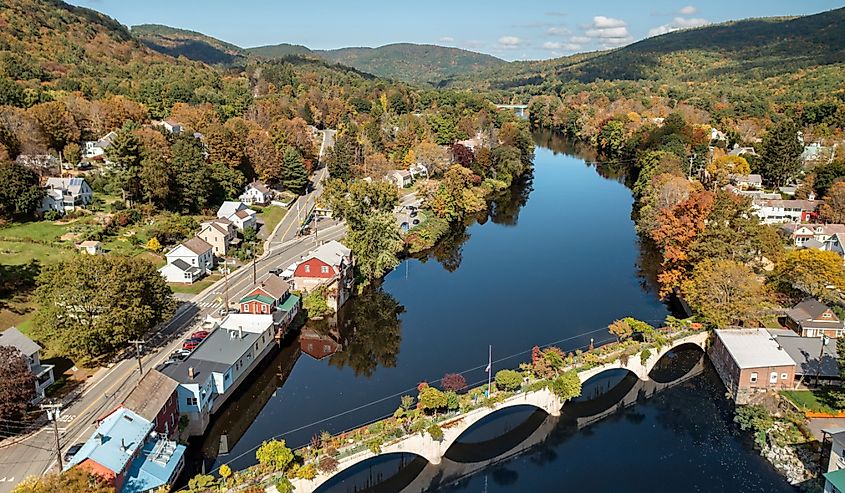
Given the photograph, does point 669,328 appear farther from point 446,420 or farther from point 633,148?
point 633,148

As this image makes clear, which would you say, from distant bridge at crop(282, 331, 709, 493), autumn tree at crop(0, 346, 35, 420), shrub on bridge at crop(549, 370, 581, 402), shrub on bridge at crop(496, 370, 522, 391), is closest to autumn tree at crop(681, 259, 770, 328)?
distant bridge at crop(282, 331, 709, 493)

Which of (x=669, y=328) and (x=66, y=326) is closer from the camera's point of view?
(x=66, y=326)

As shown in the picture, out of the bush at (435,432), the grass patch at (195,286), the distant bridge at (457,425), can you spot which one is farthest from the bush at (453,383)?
the grass patch at (195,286)

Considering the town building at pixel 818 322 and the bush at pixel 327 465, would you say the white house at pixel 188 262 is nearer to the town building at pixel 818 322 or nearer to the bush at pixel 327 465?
the bush at pixel 327 465

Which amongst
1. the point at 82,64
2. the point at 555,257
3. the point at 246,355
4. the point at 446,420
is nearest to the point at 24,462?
the point at 246,355

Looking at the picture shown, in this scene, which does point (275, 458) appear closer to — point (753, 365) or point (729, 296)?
point (753, 365)

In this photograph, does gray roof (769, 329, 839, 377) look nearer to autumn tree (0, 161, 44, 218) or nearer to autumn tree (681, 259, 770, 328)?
autumn tree (681, 259, 770, 328)
